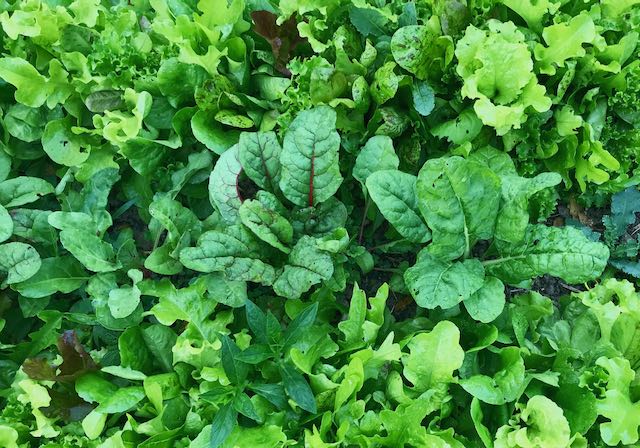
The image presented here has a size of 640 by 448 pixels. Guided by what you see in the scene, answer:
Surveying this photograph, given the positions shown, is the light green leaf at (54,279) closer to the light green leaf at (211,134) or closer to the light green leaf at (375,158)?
the light green leaf at (211,134)

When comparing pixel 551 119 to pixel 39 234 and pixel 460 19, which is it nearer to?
pixel 460 19

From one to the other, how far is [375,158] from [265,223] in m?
0.44

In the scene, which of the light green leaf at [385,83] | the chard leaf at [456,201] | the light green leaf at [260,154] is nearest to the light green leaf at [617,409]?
the chard leaf at [456,201]

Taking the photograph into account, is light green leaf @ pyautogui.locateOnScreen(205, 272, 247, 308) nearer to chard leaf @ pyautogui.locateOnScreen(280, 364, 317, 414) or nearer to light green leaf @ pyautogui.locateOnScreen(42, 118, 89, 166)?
chard leaf @ pyautogui.locateOnScreen(280, 364, 317, 414)

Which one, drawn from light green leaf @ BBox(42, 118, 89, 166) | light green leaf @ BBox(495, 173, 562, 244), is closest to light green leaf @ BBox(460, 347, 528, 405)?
light green leaf @ BBox(495, 173, 562, 244)

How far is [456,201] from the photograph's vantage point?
2.07 m

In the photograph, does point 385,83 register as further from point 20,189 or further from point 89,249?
point 20,189

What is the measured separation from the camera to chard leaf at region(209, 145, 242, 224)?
2186 mm

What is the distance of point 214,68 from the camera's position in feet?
7.49

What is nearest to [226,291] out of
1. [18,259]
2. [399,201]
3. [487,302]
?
[399,201]

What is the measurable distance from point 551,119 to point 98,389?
73.7 inches

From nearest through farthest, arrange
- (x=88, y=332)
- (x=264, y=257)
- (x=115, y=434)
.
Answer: (x=115, y=434), (x=264, y=257), (x=88, y=332)

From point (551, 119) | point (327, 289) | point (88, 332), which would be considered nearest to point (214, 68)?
point (327, 289)

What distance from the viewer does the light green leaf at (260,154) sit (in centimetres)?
218
